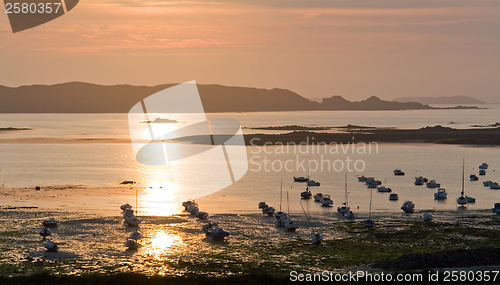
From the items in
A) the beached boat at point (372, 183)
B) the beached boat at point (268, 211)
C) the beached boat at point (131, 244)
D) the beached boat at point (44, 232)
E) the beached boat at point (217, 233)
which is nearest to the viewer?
the beached boat at point (131, 244)

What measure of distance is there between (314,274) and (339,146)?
99.0 meters

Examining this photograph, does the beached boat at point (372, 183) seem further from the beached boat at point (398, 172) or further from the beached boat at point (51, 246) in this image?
the beached boat at point (51, 246)

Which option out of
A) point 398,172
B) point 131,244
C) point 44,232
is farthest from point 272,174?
point 131,244

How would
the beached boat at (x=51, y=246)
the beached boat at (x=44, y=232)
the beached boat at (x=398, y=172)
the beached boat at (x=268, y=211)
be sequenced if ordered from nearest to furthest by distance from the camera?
the beached boat at (x=51, y=246) → the beached boat at (x=44, y=232) → the beached boat at (x=268, y=211) → the beached boat at (x=398, y=172)

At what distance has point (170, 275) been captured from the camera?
91.2 feet

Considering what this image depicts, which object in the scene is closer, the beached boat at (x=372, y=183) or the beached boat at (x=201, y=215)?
the beached boat at (x=201, y=215)

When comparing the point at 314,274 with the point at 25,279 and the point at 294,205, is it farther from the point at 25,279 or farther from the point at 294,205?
the point at 294,205

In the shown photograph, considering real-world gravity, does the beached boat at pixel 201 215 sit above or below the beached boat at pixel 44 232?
above

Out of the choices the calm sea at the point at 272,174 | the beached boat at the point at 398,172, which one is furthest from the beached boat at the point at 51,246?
the beached boat at the point at 398,172

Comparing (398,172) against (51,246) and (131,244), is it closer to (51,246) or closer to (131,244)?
(131,244)

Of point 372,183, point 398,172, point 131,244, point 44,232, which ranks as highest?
point 398,172

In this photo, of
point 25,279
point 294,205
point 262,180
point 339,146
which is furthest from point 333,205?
point 339,146

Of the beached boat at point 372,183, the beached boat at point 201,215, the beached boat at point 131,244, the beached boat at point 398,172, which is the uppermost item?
the beached boat at point 398,172

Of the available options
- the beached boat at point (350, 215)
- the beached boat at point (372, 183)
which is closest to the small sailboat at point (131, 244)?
the beached boat at point (350, 215)
